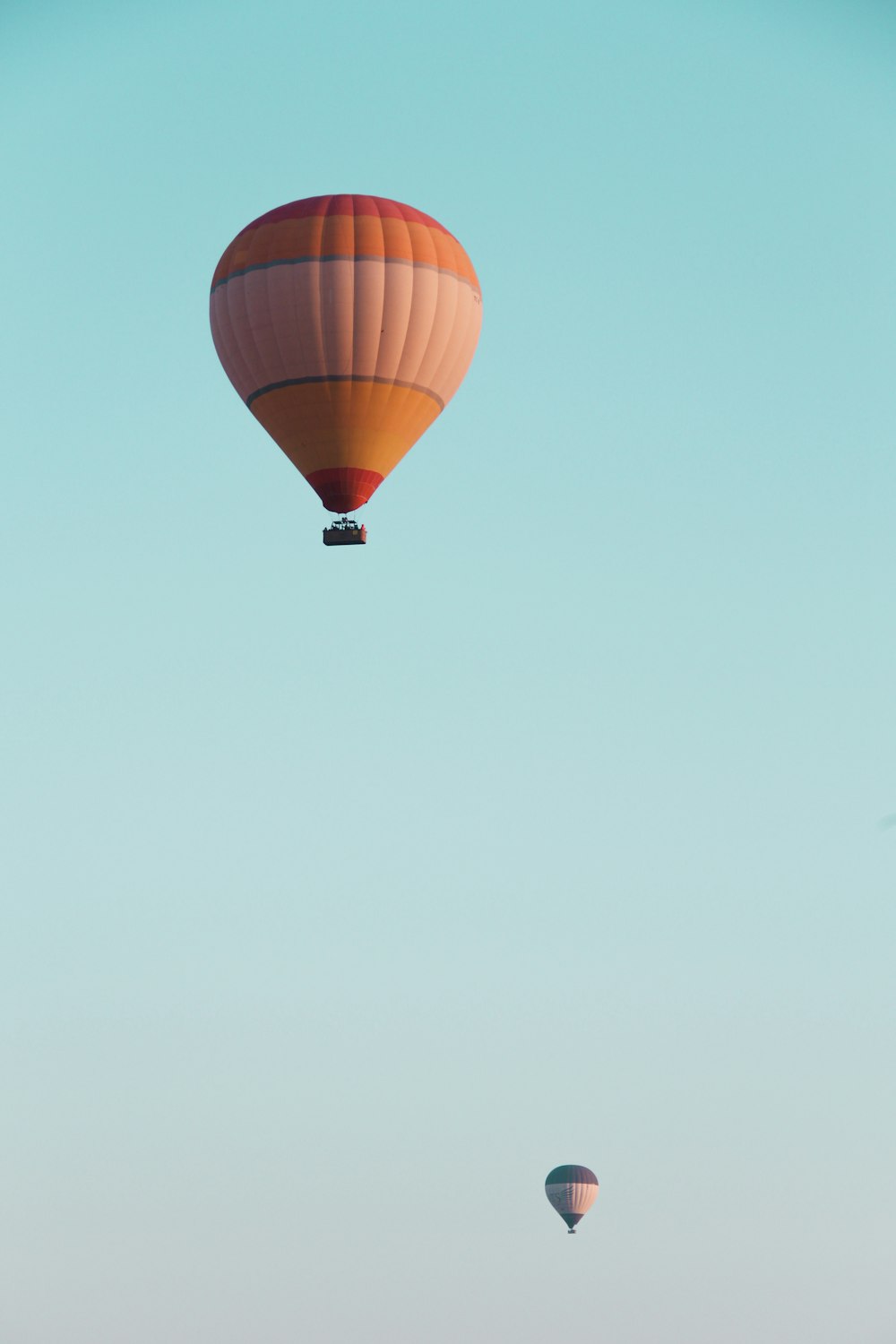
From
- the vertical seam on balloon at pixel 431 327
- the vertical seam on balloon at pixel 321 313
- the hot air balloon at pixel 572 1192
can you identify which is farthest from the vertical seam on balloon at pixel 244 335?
the hot air balloon at pixel 572 1192

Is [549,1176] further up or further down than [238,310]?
further down

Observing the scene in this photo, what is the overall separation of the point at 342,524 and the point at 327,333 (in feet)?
16.6

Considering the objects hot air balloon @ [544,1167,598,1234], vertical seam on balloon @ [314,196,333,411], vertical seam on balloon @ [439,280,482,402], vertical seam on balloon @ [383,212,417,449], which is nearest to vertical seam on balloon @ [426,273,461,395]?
vertical seam on balloon @ [439,280,482,402]

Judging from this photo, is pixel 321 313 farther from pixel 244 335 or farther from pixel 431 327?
pixel 431 327

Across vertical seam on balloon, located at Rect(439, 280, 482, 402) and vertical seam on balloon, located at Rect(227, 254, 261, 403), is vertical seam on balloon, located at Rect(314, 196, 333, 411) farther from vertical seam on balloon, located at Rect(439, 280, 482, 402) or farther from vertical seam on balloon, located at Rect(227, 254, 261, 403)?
vertical seam on balloon, located at Rect(439, 280, 482, 402)

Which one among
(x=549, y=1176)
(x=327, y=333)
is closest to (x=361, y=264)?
(x=327, y=333)

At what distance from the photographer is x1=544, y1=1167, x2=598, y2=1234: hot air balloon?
111 metres

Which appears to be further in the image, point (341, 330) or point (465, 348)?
point (465, 348)

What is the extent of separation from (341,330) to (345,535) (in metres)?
5.40

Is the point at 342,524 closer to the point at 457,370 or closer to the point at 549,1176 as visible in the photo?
the point at 457,370

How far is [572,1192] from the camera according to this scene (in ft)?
366

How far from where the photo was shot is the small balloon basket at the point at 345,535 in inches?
2518

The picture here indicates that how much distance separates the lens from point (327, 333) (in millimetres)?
63406

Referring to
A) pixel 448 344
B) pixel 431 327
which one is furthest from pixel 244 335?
pixel 448 344
